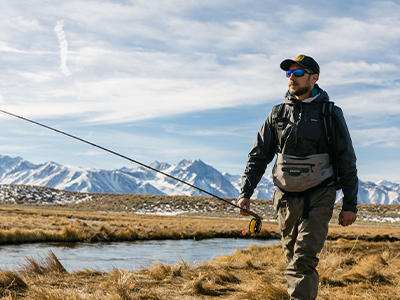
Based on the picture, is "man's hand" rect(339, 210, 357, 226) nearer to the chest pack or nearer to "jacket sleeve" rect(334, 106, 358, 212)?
"jacket sleeve" rect(334, 106, 358, 212)

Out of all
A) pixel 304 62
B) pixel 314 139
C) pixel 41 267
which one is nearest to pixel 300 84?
pixel 304 62

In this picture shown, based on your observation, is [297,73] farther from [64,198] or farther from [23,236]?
[64,198]

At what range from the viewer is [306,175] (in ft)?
12.3

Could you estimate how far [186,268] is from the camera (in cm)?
755

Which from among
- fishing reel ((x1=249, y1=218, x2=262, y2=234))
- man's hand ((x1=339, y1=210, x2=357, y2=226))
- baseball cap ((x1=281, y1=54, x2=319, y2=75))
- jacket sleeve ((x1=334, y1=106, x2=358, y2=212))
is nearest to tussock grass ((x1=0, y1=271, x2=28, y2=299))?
fishing reel ((x1=249, y1=218, x2=262, y2=234))

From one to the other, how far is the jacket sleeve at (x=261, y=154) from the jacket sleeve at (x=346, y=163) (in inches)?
27.4

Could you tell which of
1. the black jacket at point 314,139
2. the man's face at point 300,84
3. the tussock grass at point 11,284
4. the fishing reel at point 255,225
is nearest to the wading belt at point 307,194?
the black jacket at point 314,139

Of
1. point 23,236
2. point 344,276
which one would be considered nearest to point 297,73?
point 344,276

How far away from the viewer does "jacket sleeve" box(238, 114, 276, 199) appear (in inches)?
164

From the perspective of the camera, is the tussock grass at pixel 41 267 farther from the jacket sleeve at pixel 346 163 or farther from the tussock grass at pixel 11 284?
the jacket sleeve at pixel 346 163

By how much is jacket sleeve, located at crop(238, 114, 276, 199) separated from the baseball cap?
0.59m

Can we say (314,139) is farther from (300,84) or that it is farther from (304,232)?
(304,232)

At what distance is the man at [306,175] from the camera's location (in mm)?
3713

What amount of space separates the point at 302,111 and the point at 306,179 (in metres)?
0.71
